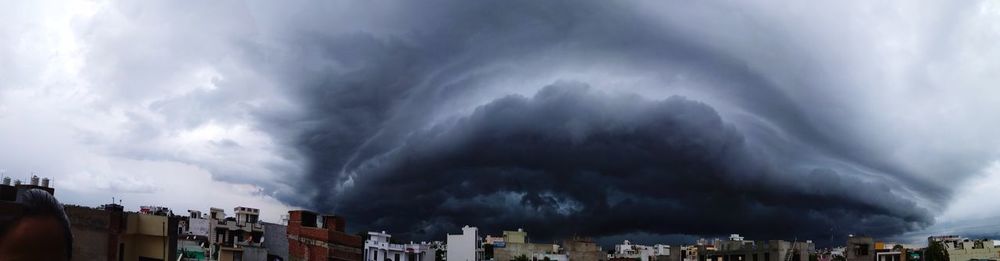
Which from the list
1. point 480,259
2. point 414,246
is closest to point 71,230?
point 414,246

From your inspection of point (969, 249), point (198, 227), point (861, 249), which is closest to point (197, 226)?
point (198, 227)

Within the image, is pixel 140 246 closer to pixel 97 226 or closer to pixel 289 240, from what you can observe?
pixel 97 226

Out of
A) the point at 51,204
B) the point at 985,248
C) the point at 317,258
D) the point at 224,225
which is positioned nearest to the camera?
the point at 51,204

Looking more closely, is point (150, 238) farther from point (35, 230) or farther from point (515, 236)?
point (515, 236)

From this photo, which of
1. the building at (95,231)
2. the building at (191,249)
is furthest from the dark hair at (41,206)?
the building at (191,249)

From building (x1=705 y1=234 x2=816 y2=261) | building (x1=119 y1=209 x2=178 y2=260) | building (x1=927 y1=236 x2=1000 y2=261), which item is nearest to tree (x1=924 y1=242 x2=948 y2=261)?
building (x1=927 y1=236 x2=1000 y2=261)

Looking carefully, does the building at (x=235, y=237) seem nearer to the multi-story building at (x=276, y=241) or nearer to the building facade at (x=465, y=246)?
the multi-story building at (x=276, y=241)
